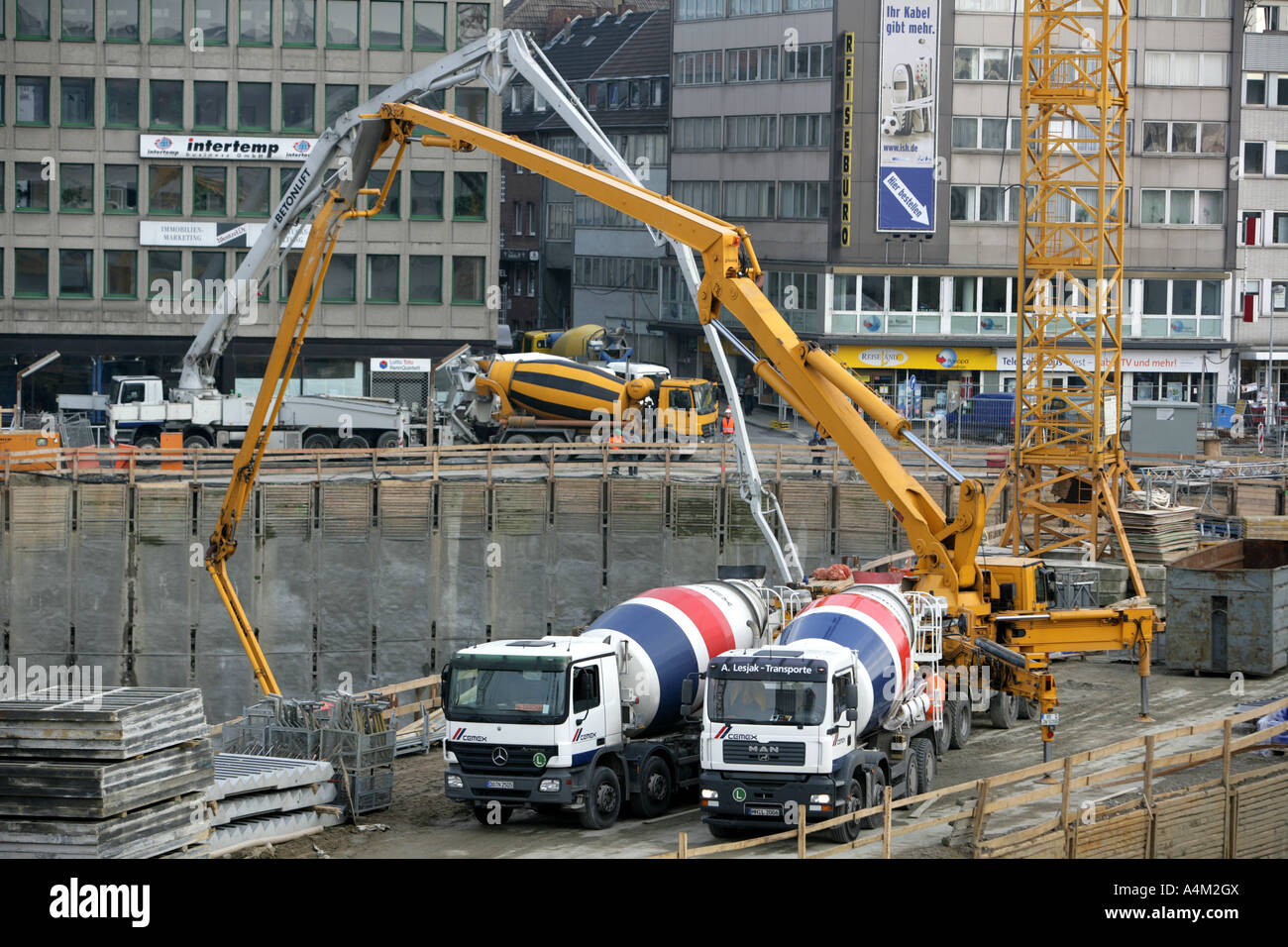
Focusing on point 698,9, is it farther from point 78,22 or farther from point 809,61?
point 78,22

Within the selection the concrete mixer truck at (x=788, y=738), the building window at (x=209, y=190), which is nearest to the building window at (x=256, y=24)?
the building window at (x=209, y=190)

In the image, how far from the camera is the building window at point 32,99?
65.4 meters

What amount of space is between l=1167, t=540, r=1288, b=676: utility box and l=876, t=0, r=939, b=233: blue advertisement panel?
3917 centimetres

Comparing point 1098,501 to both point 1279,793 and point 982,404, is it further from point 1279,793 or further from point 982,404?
point 982,404

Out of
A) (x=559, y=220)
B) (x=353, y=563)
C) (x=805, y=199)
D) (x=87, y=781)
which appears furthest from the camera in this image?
(x=559, y=220)

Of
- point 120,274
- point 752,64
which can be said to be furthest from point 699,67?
point 120,274

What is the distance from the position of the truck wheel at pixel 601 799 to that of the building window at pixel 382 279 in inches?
1768

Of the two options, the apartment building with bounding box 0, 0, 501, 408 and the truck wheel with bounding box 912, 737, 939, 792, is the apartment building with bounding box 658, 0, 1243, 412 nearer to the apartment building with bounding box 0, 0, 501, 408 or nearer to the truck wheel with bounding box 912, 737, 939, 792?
the apartment building with bounding box 0, 0, 501, 408

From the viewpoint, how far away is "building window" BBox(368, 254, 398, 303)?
67.3 metres

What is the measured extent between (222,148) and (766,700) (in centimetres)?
4872

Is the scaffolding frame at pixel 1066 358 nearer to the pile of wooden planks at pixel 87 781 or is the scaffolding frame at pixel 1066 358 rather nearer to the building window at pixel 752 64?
the pile of wooden planks at pixel 87 781

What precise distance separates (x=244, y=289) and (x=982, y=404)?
31747 millimetres

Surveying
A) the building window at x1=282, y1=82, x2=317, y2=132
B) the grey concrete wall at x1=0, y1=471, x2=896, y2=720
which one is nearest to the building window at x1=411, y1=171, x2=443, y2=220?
the building window at x1=282, y1=82, x2=317, y2=132
